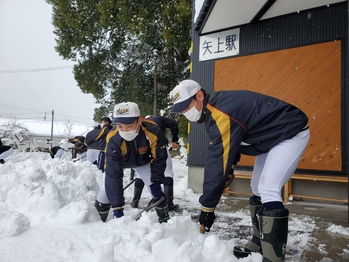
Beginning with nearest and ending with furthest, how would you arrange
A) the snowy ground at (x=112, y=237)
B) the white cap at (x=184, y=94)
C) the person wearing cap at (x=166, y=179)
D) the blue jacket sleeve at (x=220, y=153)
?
the snowy ground at (x=112, y=237) → the blue jacket sleeve at (x=220, y=153) → the white cap at (x=184, y=94) → the person wearing cap at (x=166, y=179)

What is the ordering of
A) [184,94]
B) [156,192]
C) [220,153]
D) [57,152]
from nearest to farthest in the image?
[220,153] → [184,94] → [156,192] → [57,152]

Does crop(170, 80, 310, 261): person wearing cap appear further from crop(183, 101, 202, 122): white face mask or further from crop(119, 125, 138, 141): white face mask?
crop(119, 125, 138, 141): white face mask

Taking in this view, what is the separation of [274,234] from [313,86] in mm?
3805

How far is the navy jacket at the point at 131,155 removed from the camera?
3.20 metres

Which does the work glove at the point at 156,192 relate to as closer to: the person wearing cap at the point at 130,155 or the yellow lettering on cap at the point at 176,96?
the person wearing cap at the point at 130,155

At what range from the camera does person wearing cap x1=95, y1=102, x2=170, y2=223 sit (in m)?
3.21

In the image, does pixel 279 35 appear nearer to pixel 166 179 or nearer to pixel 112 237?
pixel 166 179

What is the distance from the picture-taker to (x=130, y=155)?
3484 millimetres

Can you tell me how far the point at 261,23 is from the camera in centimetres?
594

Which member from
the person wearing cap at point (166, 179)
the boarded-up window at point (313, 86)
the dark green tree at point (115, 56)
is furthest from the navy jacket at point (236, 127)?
the dark green tree at point (115, 56)

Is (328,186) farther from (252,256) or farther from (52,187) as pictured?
(52,187)

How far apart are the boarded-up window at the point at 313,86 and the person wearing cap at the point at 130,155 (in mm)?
2822

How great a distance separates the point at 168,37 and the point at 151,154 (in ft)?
24.5

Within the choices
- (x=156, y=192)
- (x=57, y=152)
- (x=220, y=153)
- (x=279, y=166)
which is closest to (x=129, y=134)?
(x=156, y=192)
